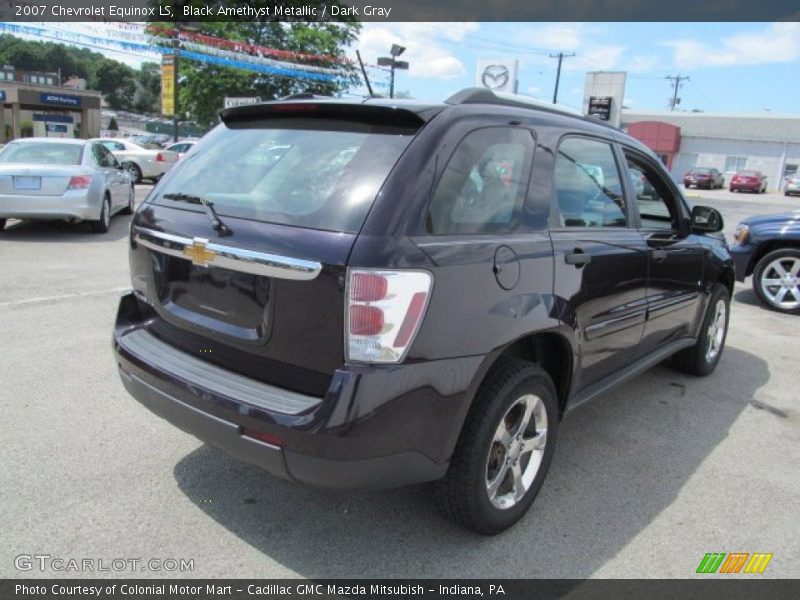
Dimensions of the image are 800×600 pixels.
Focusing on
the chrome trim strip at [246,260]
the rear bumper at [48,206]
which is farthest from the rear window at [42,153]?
the chrome trim strip at [246,260]

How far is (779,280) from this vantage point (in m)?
7.53

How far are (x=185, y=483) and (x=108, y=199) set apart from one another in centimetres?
864

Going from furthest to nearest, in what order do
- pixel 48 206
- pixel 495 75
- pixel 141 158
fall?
1. pixel 495 75
2. pixel 141 158
3. pixel 48 206

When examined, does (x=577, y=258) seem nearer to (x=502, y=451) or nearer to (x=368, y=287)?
(x=502, y=451)

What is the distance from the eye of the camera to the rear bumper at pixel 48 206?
358 inches

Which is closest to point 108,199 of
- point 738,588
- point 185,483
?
point 185,483

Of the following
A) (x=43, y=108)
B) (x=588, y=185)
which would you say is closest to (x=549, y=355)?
(x=588, y=185)

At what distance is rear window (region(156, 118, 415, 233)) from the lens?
2.33 meters

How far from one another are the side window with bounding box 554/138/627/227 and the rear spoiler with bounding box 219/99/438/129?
0.86 m

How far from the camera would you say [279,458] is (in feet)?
7.22

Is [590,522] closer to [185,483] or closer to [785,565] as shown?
[785,565]

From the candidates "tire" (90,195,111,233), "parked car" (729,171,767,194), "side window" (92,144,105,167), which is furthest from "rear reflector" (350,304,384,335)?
"parked car" (729,171,767,194)

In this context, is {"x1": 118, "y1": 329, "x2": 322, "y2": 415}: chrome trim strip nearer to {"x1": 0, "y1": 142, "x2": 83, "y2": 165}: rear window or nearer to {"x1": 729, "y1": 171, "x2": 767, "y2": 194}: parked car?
{"x1": 0, "y1": 142, "x2": 83, "y2": 165}: rear window

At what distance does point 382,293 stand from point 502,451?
39.2 inches
